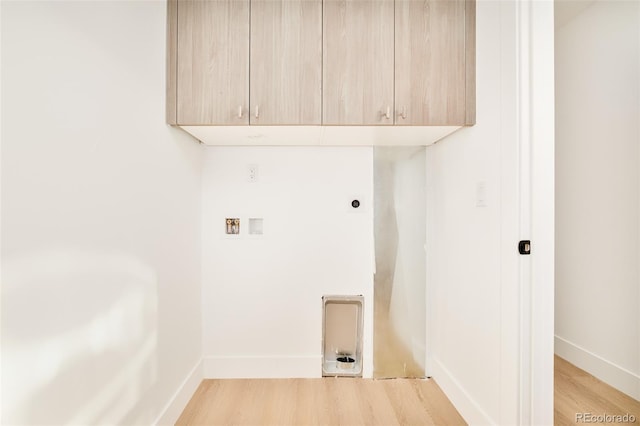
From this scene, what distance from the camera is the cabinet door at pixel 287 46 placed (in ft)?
5.85

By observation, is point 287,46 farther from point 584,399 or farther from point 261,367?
point 584,399

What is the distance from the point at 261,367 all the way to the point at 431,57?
2.23 metres

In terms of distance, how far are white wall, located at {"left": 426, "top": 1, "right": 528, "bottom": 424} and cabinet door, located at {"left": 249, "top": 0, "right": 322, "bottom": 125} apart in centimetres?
85

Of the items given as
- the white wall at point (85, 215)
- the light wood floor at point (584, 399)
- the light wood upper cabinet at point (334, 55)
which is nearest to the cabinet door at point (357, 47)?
the light wood upper cabinet at point (334, 55)

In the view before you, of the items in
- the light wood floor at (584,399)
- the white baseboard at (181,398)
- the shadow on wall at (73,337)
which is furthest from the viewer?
the light wood floor at (584,399)

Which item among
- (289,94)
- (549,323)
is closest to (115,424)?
(289,94)

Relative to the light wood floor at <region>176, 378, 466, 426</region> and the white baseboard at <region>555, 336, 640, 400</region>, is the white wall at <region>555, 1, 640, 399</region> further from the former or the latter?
the light wood floor at <region>176, 378, 466, 426</region>

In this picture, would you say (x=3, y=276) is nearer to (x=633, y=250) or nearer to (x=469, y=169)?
(x=469, y=169)

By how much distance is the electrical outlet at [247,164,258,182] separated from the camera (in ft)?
7.92

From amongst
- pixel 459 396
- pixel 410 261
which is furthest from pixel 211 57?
pixel 459 396

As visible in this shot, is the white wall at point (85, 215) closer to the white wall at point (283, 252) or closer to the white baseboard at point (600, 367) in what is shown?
the white wall at point (283, 252)

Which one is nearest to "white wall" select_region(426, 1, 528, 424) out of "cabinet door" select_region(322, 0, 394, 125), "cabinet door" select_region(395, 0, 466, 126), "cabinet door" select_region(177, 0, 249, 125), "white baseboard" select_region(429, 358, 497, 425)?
"white baseboard" select_region(429, 358, 497, 425)

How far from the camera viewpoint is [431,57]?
5.86ft

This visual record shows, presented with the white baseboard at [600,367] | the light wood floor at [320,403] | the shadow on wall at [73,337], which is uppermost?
the shadow on wall at [73,337]
